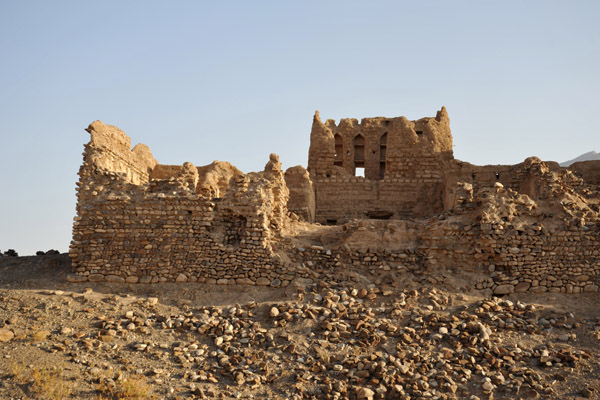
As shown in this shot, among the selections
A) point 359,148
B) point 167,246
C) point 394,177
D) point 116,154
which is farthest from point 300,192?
point 116,154

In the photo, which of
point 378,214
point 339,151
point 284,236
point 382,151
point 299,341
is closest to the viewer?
point 299,341

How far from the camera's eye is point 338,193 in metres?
16.5

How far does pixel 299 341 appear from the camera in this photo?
31.3 ft

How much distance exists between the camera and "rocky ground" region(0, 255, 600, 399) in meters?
8.37

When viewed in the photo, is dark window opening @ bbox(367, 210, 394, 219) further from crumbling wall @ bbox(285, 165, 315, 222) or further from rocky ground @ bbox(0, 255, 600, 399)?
rocky ground @ bbox(0, 255, 600, 399)

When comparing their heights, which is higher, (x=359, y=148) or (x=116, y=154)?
(x=359, y=148)

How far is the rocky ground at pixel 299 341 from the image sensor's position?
8.37 meters

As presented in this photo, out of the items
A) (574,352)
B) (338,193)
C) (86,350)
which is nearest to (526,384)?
(574,352)

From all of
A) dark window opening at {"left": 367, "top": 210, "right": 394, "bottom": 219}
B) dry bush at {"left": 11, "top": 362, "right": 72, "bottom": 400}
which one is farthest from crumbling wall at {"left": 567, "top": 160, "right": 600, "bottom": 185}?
dry bush at {"left": 11, "top": 362, "right": 72, "bottom": 400}

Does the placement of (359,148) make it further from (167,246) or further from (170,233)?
(167,246)

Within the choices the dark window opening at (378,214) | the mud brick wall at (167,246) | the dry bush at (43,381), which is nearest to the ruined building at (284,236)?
the mud brick wall at (167,246)

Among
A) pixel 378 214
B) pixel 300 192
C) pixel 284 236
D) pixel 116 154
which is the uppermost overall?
pixel 116 154

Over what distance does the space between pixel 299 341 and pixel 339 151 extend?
9985mm

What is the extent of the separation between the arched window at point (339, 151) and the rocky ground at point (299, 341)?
720 cm
